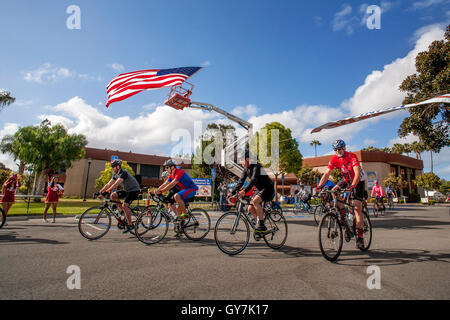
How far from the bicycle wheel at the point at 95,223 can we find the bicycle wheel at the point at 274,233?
4.23m

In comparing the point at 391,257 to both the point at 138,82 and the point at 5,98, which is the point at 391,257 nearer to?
the point at 138,82

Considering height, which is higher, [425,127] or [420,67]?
[420,67]

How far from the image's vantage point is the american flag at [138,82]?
13951 millimetres

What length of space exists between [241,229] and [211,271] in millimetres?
1400

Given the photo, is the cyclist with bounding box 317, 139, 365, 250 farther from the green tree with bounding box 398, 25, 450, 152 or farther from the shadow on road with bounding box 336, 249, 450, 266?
the green tree with bounding box 398, 25, 450, 152

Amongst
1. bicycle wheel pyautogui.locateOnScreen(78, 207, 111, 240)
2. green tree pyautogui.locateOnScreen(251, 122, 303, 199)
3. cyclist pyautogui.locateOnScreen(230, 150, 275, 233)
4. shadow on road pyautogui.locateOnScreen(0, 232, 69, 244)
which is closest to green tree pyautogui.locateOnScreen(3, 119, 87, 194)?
green tree pyautogui.locateOnScreen(251, 122, 303, 199)

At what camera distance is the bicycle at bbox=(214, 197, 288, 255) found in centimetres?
482

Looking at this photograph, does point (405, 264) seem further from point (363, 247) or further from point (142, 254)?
point (142, 254)

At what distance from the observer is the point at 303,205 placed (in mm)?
17781

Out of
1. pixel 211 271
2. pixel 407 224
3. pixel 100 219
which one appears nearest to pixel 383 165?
pixel 407 224

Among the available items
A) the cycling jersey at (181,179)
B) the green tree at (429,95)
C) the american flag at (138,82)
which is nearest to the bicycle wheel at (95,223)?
the cycling jersey at (181,179)

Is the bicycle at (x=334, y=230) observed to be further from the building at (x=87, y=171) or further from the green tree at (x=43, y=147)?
the building at (x=87, y=171)
